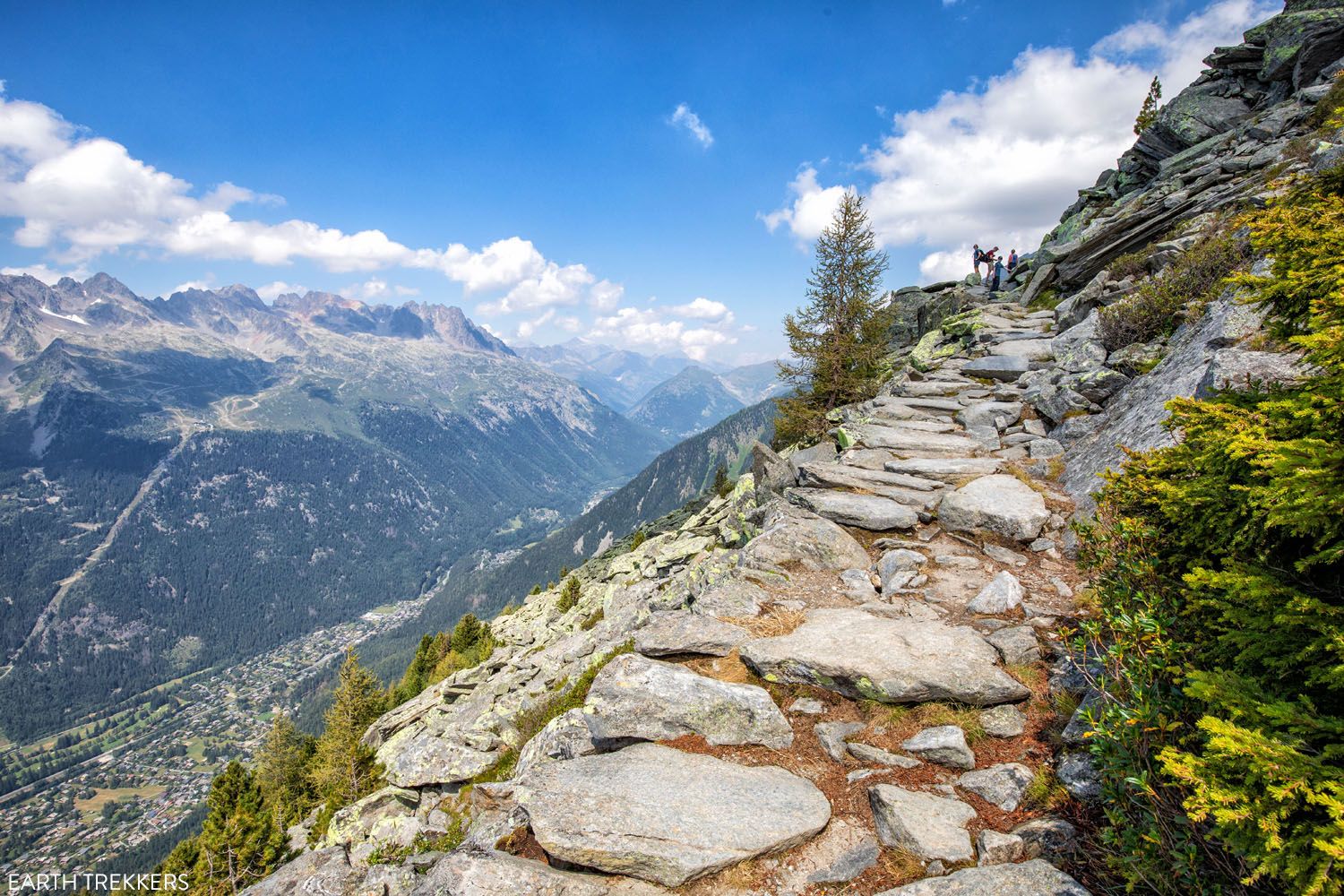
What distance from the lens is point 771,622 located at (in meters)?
9.47

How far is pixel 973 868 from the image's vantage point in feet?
16.0

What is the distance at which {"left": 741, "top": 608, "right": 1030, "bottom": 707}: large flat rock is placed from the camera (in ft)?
23.4

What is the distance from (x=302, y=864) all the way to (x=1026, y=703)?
15356 mm

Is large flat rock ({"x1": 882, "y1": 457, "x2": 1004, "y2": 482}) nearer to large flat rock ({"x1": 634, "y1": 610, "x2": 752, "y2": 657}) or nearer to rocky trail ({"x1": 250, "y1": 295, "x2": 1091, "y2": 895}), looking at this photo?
rocky trail ({"x1": 250, "y1": 295, "x2": 1091, "y2": 895})

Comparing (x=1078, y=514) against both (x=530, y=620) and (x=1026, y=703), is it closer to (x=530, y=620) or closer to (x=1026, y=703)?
(x=1026, y=703)

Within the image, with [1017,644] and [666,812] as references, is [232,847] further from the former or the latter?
[1017,644]

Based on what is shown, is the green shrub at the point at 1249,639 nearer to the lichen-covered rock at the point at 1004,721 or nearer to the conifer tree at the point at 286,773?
the lichen-covered rock at the point at 1004,721

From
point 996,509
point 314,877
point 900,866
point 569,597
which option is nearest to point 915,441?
point 996,509

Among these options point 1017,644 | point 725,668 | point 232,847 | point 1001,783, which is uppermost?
point 1017,644

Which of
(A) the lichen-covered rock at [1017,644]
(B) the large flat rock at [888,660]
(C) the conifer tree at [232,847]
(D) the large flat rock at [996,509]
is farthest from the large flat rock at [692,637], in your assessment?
(C) the conifer tree at [232,847]

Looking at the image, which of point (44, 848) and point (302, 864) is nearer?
point (302, 864)

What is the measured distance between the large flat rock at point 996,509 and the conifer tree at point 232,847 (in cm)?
3623

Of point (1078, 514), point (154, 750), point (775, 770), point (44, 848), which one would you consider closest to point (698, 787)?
point (775, 770)

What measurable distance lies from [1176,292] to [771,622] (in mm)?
17224
